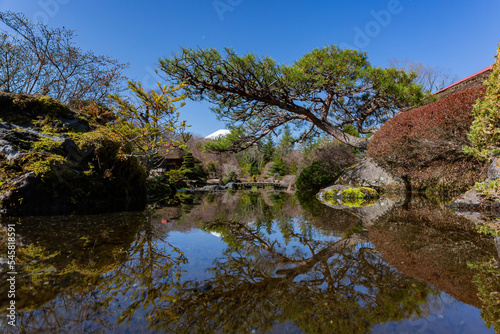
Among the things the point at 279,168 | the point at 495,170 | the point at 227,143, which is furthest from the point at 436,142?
the point at 279,168

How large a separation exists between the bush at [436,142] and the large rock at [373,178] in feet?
3.85

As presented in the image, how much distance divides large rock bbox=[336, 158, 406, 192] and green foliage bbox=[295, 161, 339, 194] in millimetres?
1620

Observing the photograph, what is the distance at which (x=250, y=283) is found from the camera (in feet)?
5.13

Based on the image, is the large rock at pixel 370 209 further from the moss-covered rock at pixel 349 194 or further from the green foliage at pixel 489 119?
the green foliage at pixel 489 119

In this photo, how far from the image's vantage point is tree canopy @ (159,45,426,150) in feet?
25.9

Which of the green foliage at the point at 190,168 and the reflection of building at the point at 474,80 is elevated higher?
the reflection of building at the point at 474,80

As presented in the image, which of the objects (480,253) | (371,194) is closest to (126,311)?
(480,253)

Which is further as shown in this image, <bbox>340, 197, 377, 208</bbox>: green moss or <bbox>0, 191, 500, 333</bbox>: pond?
<bbox>340, 197, 377, 208</bbox>: green moss

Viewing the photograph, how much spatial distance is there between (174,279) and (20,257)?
1.38 meters

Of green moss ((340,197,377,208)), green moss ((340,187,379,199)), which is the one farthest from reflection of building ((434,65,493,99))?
green moss ((340,197,377,208))

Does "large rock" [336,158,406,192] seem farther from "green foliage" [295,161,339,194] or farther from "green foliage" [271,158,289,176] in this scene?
"green foliage" [271,158,289,176]

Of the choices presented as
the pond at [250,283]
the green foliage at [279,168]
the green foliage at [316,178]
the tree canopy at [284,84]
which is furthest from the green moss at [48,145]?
the green foliage at [279,168]

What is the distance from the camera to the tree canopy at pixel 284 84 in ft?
25.9

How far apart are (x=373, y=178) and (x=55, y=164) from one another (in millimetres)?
11244
